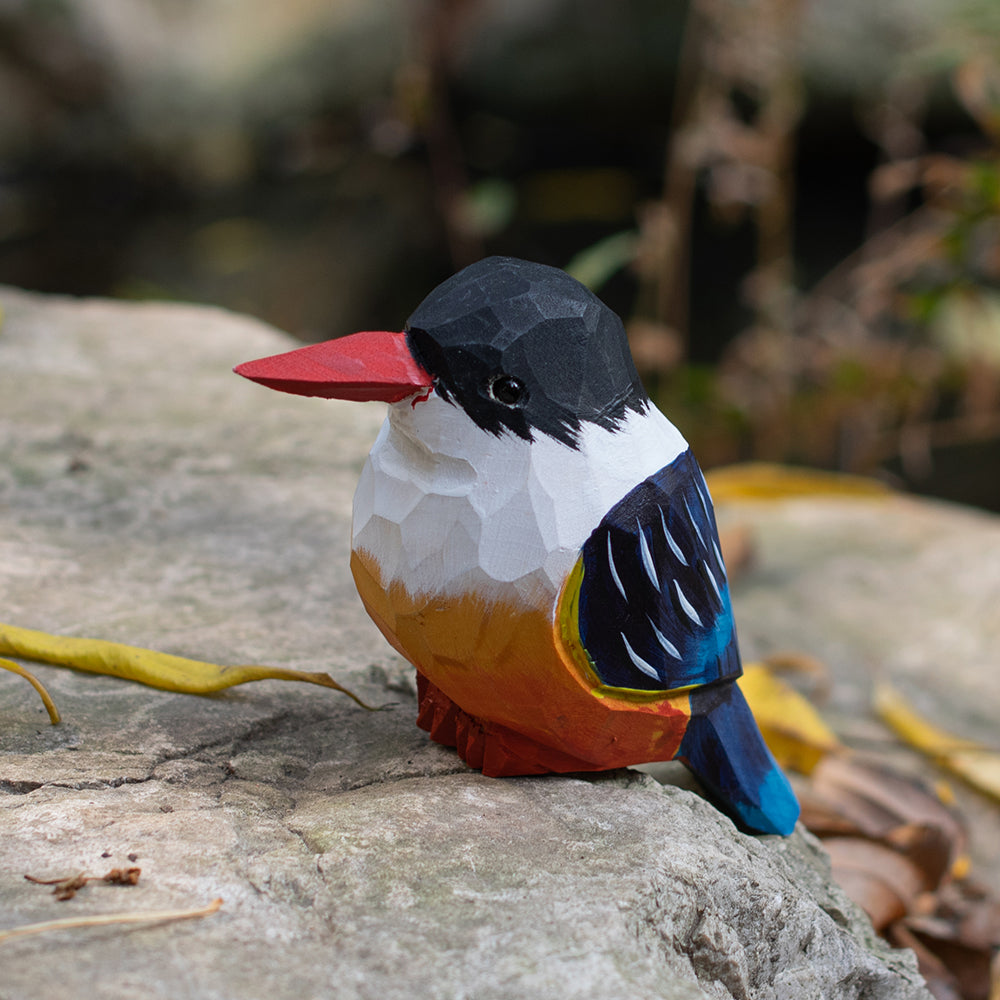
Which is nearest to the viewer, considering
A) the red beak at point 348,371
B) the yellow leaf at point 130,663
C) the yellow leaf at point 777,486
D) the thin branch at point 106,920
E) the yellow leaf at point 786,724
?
the thin branch at point 106,920

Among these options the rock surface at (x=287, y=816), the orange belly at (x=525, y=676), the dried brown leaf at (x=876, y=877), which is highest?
the orange belly at (x=525, y=676)

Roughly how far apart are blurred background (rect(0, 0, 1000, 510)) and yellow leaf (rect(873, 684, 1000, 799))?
1.49 m

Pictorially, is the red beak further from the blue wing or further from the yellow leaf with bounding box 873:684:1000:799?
the yellow leaf with bounding box 873:684:1000:799

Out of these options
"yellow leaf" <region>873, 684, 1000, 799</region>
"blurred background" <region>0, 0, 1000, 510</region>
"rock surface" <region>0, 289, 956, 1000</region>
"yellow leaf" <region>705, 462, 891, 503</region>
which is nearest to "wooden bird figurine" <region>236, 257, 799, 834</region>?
"rock surface" <region>0, 289, 956, 1000</region>

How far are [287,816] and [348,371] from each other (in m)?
0.45

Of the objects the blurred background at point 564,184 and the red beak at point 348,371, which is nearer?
the red beak at point 348,371

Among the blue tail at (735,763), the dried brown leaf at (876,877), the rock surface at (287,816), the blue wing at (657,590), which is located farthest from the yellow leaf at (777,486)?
the blue wing at (657,590)

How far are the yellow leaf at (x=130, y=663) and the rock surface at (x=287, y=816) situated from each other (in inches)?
0.8

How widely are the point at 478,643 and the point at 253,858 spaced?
28cm

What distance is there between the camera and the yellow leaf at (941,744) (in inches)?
76.8

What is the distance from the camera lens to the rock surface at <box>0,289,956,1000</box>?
2.79 ft

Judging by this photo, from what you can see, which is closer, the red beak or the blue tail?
the red beak

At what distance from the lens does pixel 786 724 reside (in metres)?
1.91

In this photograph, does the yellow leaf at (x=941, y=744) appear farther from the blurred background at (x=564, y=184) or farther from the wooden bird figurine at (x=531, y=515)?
the blurred background at (x=564, y=184)
